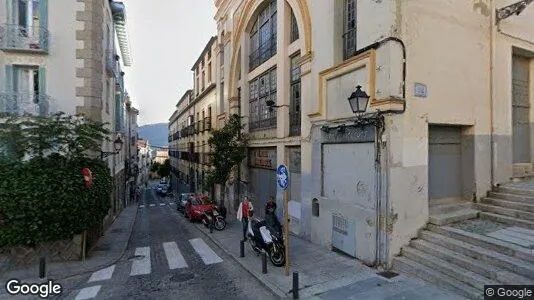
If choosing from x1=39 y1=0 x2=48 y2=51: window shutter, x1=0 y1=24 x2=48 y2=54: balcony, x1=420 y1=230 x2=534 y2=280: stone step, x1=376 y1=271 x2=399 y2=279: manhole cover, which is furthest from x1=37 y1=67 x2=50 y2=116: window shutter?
x1=420 y1=230 x2=534 y2=280: stone step

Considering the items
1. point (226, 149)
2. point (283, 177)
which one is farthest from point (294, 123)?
point (283, 177)

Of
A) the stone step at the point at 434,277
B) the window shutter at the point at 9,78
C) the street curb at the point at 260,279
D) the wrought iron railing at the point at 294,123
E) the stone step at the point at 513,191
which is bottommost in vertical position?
the street curb at the point at 260,279

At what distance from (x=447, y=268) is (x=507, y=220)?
2.42 m

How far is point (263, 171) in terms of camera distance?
16266 millimetres

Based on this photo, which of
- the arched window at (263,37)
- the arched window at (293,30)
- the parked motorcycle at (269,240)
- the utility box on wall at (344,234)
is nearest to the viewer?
the parked motorcycle at (269,240)

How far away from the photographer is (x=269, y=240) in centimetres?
912

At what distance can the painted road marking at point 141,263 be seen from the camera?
9.25m

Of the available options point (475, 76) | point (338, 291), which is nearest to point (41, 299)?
point (338, 291)

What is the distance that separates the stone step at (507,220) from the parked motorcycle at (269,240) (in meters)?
5.09

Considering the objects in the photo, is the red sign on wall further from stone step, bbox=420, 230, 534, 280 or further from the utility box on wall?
stone step, bbox=420, 230, 534, 280

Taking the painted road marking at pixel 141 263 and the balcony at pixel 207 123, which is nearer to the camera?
the painted road marking at pixel 141 263

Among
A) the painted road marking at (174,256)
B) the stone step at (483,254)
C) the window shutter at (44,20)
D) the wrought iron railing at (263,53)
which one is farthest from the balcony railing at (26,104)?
the stone step at (483,254)

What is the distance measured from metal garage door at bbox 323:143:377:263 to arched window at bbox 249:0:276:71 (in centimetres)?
716

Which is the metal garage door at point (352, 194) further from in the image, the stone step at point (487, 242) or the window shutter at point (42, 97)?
the window shutter at point (42, 97)
